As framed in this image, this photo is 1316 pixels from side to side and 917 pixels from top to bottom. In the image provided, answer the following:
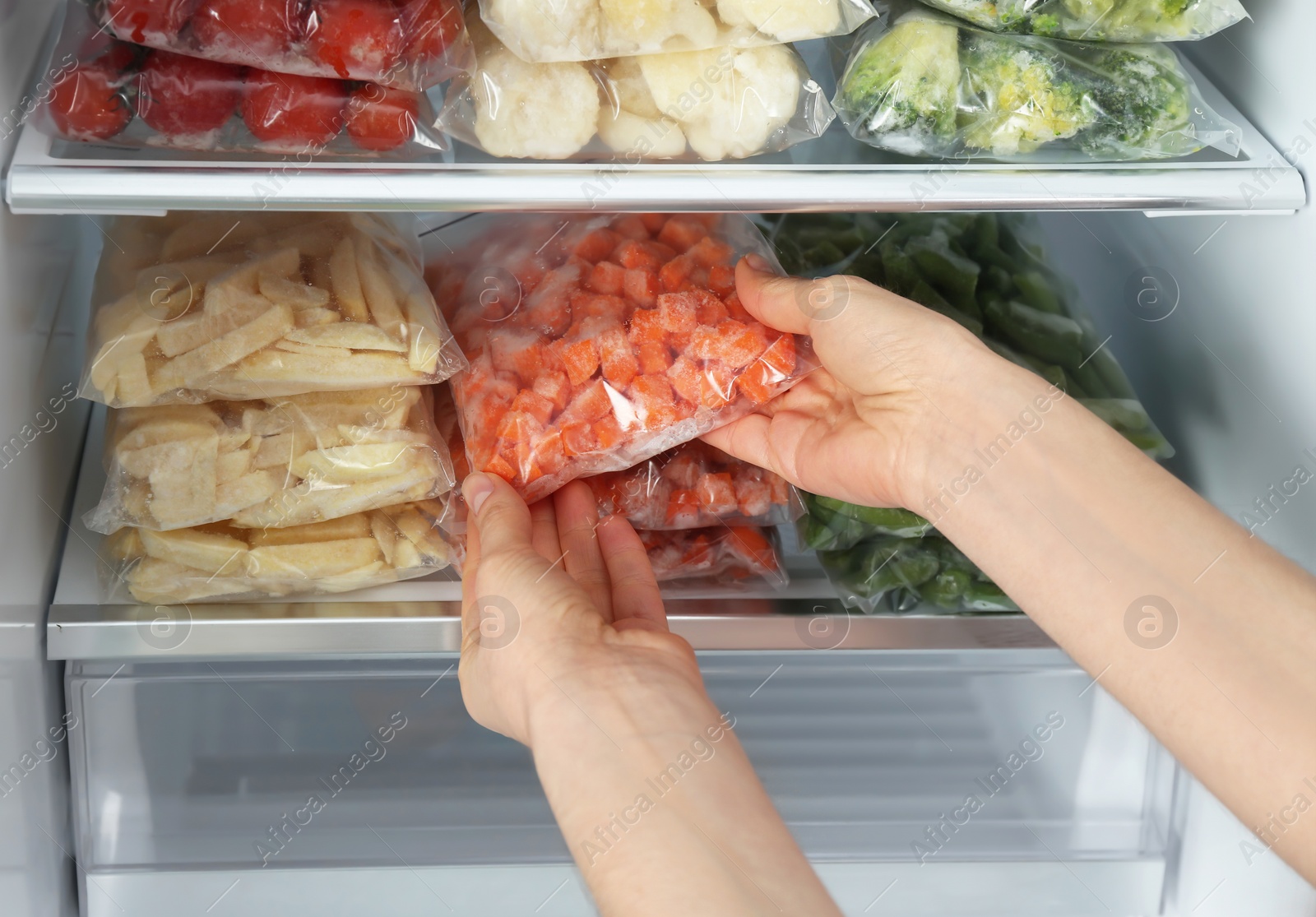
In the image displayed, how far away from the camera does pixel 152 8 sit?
0.85 meters

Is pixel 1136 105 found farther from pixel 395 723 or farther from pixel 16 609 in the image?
pixel 16 609

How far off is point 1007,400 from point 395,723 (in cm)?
84

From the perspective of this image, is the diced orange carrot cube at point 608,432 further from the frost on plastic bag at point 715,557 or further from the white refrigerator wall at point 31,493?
the white refrigerator wall at point 31,493

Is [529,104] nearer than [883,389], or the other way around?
[529,104]

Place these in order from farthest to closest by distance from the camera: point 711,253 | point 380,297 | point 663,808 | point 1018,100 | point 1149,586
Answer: point 711,253
point 380,297
point 1018,100
point 1149,586
point 663,808

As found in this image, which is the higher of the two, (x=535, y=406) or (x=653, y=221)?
(x=653, y=221)

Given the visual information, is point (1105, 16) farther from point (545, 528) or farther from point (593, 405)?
point (545, 528)

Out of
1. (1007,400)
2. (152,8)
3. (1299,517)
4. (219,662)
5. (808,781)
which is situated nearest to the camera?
(152,8)

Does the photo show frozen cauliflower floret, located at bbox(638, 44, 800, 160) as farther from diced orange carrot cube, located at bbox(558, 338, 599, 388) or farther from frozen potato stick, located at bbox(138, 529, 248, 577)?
frozen potato stick, located at bbox(138, 529, 248, 577)

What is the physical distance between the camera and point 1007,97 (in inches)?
38.9

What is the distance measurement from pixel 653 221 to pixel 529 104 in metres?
0.34

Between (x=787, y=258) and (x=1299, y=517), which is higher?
(x=1299, y=517)

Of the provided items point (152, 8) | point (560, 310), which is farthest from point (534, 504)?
point (152, 8)

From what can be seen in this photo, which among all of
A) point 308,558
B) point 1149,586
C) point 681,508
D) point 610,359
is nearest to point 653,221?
point 610,359
